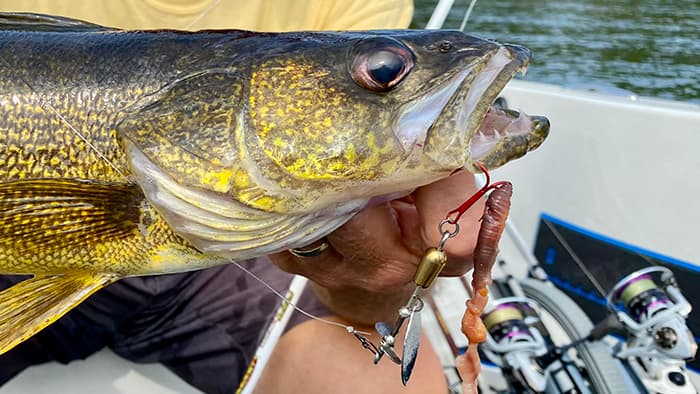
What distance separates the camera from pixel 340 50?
121 centimetres

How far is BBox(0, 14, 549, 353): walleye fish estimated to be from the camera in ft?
3.72

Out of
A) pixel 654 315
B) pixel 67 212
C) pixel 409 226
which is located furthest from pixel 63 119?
pixel 654 315

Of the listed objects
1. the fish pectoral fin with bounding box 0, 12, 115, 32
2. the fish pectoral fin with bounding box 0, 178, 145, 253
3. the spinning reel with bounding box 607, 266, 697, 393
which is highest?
the fish pectoral fin with bounding box 0, 12, 115, 32

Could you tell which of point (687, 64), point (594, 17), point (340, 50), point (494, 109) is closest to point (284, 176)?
point (340, 50)

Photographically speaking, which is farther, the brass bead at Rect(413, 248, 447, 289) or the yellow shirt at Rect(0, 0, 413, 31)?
the yellow shirt at Rect(0, 0, 413, 31)

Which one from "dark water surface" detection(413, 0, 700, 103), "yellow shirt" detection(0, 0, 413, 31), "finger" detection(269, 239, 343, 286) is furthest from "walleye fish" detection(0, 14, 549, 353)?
"dark water surface" detection(413, 0, 700, 103)

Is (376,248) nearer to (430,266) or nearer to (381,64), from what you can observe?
(430,266)

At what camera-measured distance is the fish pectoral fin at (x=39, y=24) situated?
1443 millimetres

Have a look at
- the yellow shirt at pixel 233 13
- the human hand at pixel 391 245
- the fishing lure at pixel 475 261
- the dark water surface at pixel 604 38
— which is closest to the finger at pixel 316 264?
the human hand at pixel 391 245

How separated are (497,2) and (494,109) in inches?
549

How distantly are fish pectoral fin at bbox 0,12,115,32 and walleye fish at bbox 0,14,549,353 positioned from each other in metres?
0.11

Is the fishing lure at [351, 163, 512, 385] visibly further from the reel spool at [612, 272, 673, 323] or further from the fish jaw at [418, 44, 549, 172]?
the reel spool at [612, 272, 673, 323]

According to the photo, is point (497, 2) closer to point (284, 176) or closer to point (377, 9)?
point (377, 9)

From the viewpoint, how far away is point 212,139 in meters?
1.20
